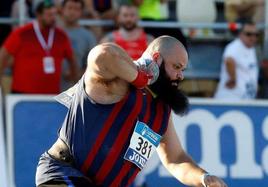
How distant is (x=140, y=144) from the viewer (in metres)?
5.52

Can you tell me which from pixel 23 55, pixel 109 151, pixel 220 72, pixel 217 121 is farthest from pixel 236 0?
pixel 109 151

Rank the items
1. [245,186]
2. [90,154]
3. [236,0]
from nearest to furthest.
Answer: [90,154] < [245,186] < [236,0]

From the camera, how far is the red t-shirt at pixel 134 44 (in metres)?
9.98

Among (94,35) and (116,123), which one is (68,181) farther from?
(94,35)

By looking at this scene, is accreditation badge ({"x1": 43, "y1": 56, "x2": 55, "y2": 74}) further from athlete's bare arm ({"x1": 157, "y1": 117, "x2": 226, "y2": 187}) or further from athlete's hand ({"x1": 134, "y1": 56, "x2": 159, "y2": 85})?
athlete's hand ({"x1": 134, "y1": 56, "x2": 159, "y2": 85})

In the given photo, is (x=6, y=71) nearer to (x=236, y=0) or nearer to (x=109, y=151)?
(x=236, y=0)

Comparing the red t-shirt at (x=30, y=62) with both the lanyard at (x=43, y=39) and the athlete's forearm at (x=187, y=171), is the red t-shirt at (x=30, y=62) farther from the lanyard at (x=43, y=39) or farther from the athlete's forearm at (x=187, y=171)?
the athlete's forearm at (x=187, y=171)

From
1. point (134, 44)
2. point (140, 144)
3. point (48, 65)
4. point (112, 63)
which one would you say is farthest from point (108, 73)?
point (134, 44)

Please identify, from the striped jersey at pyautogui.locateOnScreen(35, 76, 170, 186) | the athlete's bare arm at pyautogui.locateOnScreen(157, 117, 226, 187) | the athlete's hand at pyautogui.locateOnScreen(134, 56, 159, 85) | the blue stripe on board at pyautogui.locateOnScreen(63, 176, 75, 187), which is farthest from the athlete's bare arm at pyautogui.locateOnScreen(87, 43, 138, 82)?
the athlete's bare arm at pyautogui.locateOnScreen(157, 117, 226, 187)

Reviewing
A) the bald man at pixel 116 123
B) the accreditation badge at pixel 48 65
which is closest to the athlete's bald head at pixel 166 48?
the bald man at pixel 116 123

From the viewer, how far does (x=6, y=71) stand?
10.3 meters

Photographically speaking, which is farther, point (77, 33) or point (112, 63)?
point (77, 33)

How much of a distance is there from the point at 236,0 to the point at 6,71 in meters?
2.96

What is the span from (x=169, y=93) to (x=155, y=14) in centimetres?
536
